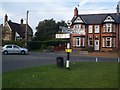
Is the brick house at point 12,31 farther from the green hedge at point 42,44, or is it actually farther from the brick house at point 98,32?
the brick house at point 98,32

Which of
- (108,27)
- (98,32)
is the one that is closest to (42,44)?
(98,32)

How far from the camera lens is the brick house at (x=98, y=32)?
57.7 m

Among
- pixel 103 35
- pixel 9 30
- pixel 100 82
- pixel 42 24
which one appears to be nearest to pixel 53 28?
pixel 42 24

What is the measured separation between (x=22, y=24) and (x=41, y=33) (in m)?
7.16

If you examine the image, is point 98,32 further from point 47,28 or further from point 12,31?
point 47,28

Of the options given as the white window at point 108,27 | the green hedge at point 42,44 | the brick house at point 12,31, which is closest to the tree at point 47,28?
the brick house at point 12,31

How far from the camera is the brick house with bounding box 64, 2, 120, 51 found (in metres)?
57.7

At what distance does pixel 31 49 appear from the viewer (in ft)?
202

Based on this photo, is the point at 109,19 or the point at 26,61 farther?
the point at 109,19

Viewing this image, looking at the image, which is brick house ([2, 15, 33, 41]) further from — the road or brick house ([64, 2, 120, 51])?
the road

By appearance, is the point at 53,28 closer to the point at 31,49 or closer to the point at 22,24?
the point at 22,24

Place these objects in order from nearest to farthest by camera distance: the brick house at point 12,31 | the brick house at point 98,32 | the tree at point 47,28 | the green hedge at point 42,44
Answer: the brick house at point 98,32 < the green hedge at point 42,44 < the brick house at point 12,31 < the tree at point 47,28

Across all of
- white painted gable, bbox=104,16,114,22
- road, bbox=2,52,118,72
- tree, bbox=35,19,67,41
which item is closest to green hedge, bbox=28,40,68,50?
white painted gable, bbox=104,16,114,22

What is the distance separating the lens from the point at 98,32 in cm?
5975
